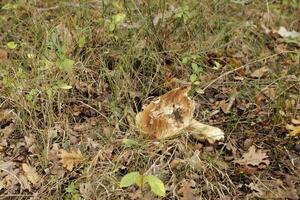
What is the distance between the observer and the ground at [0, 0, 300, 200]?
7.81ft

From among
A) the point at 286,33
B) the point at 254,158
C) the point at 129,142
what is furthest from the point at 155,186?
the point at 286,33

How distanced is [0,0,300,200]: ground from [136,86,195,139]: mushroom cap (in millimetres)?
65

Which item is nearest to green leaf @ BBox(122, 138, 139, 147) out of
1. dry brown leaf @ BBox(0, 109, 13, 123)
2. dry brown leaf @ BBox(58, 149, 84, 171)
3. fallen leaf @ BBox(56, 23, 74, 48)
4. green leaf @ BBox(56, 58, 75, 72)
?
dry brown leaf @ BBox(58, 149, 84, 171)

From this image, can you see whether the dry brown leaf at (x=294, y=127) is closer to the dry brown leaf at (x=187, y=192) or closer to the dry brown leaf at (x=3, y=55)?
the dry brown leaf at (x=187, y=192)

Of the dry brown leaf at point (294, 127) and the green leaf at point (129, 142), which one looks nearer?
the green leaf at point (129, 142)

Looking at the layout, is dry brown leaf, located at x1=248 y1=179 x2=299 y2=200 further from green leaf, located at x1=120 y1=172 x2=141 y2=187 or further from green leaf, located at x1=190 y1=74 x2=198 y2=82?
green leaf, located at x1=190 y1=74 x2=198 y2=82

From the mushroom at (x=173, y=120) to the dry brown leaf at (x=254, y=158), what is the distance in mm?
176

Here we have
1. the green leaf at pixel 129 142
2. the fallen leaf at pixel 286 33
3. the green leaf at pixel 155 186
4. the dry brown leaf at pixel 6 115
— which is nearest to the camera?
the green leaf at pixel 155 186

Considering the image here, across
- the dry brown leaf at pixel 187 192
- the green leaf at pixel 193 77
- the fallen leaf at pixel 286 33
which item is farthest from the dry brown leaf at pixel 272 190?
the fallen leaf at pixel 286 33

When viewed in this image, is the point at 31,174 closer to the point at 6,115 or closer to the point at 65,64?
the point at 6,115

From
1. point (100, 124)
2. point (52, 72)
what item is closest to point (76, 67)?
point (52, 72)

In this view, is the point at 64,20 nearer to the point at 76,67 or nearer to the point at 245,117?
the point at 76,67

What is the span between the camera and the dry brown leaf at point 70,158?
7.93 feet

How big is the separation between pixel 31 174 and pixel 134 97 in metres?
0.82
